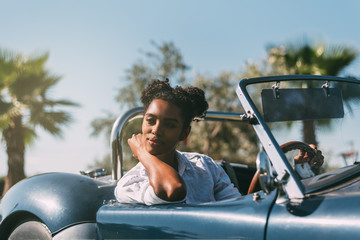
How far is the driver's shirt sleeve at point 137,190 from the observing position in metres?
1.81

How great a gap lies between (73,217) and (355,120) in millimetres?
1658

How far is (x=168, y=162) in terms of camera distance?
7.25 ft

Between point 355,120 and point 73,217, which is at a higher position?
point 355,120

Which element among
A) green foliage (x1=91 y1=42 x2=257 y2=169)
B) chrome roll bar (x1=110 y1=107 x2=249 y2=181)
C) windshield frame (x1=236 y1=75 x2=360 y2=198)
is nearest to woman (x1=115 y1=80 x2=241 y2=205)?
windshield frame (x1=236 y1=75 x2=360 y2=198)

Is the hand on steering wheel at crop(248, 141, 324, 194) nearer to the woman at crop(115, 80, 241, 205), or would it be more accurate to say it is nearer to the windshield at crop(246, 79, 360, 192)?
the windshield at crop(246, 79, 360, 192)

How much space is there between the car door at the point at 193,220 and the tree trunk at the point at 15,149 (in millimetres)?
11518

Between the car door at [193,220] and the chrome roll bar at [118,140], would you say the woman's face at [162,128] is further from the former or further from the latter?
the chrome roll bar at [118,140]

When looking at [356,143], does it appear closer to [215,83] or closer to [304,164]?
[304,164]

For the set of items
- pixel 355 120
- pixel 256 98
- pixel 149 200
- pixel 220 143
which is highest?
pixel 256 98

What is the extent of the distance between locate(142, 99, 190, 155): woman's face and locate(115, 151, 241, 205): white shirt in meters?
0.14

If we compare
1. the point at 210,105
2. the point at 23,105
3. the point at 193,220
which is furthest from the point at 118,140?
the point at 210,105

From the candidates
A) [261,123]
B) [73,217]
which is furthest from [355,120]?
[73,217]

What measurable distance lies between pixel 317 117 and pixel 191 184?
2.43 feet

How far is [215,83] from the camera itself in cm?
2483
